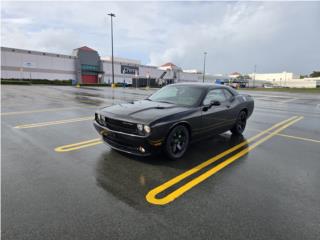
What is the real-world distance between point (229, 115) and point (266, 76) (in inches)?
5666

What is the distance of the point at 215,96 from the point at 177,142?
1767 mm

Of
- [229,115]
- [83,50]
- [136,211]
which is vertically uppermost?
[83,50]

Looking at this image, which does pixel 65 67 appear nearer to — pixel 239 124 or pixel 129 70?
pixel 129 70

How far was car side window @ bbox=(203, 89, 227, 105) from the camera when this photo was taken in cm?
493

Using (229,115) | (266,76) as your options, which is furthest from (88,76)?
(266,76)

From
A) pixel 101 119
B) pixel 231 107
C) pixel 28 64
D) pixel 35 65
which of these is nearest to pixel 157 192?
pixel 101 119

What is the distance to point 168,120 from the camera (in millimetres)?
3922

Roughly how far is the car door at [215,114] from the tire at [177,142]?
59 cm

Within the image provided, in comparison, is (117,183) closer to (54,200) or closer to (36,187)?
(54,200)

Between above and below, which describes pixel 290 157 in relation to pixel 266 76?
below

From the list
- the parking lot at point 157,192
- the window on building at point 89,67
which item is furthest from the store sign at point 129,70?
the parking lot at point 157,192

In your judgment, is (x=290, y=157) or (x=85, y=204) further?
(x=290, y=157)

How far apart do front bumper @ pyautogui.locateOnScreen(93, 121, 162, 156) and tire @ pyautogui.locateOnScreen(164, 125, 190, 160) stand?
0.79 ft

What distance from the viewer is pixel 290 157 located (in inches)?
182
